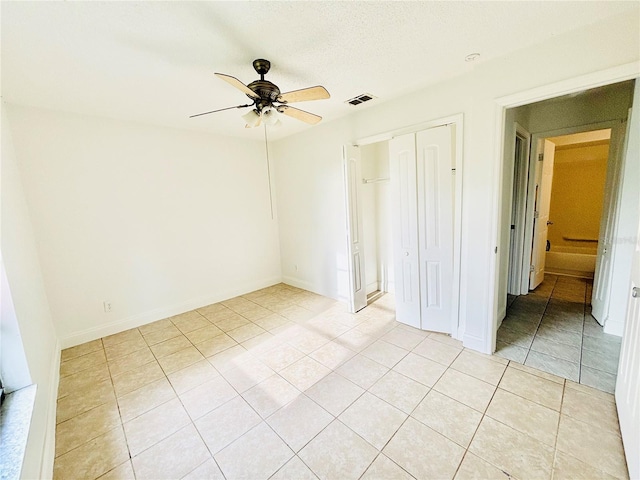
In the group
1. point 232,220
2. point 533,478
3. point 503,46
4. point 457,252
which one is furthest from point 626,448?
point 232,220

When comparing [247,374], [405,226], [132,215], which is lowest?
[247,374]

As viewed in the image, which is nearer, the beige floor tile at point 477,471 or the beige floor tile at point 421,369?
the beige floor tile at point 477,471

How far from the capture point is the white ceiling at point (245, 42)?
1446 millimetres

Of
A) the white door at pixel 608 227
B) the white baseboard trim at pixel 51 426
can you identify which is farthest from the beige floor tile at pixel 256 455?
the white door at pixel 608 227

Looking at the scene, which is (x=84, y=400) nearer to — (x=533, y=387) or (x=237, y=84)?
(x=237, y=84)

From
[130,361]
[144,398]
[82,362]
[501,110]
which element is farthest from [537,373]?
[82,362]

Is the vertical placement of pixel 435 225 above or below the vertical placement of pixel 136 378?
above

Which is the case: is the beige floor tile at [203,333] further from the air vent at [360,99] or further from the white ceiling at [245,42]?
the air vent at [360,99]

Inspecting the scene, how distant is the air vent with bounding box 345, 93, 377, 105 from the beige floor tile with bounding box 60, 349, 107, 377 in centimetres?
368

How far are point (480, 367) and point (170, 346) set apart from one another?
3.04 metres

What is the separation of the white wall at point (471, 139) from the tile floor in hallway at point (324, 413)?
607mm

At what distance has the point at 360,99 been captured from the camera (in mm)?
2771

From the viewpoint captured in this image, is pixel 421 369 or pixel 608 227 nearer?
pixel 421 369

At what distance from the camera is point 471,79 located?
7.31ft
